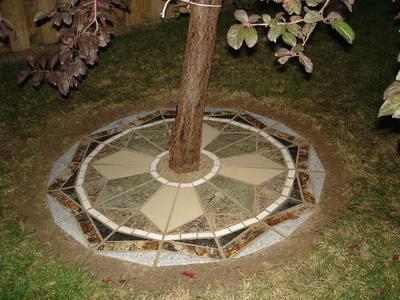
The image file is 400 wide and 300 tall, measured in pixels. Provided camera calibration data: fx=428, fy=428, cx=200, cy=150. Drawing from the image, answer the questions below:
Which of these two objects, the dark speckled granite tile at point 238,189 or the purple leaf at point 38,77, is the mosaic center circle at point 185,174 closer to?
the dark speckled granite tile at point 238,189

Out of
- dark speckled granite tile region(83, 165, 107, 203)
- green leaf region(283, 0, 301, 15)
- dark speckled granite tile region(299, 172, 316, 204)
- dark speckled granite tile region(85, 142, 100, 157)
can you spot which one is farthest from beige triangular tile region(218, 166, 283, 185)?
green leaf region(283, 0, 301, 15)

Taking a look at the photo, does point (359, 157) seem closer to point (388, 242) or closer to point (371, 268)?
point (388, 242)

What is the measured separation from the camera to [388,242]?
3516 mm

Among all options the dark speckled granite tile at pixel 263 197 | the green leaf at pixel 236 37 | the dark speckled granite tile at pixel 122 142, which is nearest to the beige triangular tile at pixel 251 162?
the dark speckled granite tile at pixel 263 197

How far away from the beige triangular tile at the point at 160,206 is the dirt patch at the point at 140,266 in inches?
19.7

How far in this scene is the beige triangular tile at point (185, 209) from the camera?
3.75 metres

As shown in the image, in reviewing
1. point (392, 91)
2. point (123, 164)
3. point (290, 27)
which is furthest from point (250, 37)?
point (123, 164)

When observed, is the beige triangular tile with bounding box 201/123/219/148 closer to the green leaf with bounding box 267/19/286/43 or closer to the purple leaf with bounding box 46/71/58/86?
the purple leaf with bounding box 46/71/58/86

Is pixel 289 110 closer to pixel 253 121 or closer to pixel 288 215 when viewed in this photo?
pixel 253 121

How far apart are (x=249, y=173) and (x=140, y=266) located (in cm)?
147

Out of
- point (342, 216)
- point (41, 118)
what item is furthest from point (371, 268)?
point (41, 118)

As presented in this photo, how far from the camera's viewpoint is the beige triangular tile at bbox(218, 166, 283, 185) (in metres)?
4.19

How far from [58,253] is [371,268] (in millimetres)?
2495

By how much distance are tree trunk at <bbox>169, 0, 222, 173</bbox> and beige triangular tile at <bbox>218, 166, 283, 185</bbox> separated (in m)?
0.31
